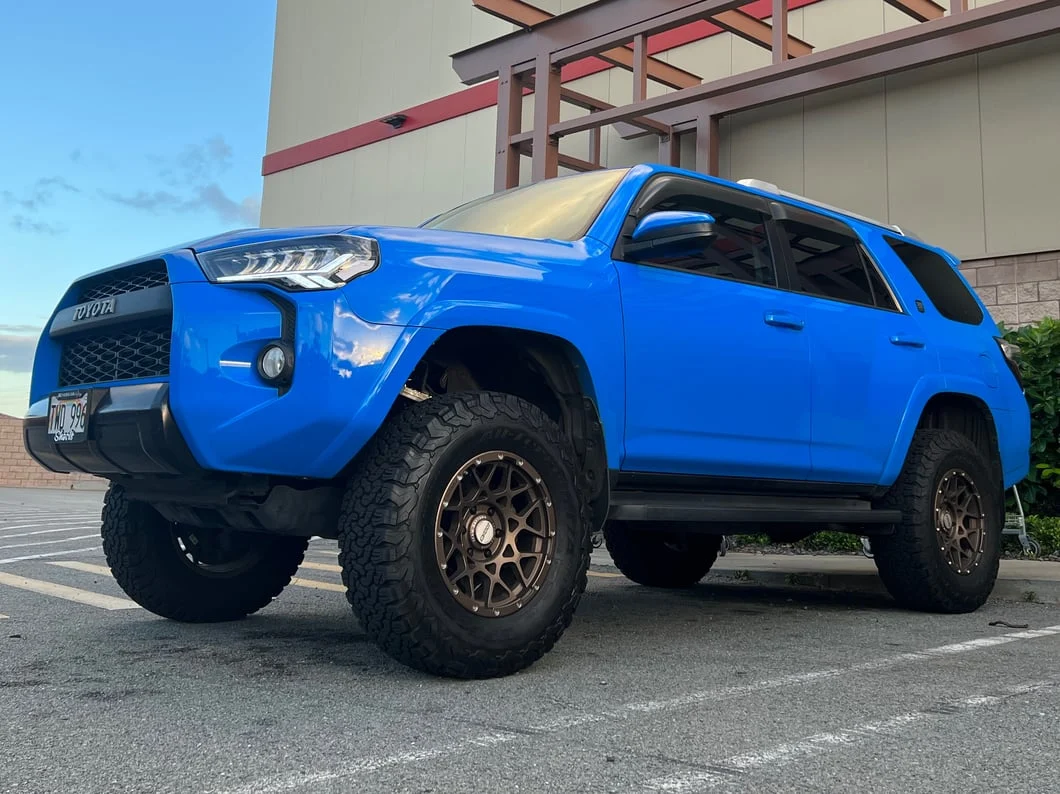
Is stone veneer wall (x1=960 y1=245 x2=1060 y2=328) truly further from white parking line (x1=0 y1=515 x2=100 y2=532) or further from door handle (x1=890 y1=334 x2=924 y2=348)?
white parking line (x1=0 y1=515 x2=100 y2=532)

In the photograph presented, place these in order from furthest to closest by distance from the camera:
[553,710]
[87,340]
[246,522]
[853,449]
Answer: [853,449]
[87,340]
[246,522]
[553,710]

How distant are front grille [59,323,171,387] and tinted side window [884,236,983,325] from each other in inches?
157

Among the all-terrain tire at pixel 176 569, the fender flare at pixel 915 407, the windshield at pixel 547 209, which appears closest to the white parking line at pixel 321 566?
the all-terrain tire at pixel 176 569

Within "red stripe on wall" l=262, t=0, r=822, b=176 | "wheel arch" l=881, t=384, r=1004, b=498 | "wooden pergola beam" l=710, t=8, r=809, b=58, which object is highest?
"red stripe on wall" l=262, t=0, r=822, b=176

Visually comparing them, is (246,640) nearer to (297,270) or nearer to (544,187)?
(297,270)

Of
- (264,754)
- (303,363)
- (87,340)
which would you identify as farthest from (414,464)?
(87,340)

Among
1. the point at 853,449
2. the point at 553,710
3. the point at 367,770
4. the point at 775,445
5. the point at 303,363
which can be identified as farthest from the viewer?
the point at 853,449

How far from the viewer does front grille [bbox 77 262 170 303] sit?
3.44 metres

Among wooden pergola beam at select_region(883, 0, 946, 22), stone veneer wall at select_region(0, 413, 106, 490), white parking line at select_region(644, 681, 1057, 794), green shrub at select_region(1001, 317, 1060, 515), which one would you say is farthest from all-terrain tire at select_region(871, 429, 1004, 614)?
stone veneer wall at select_region(0, 413, 106, 490)

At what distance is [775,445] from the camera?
174 inches

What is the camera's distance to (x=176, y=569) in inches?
173

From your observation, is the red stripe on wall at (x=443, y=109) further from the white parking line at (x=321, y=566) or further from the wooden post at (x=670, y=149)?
the white parking line at (x=321, y=566)

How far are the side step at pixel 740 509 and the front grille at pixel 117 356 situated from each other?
1708 mm

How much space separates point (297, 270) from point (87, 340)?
1027 millimetres
